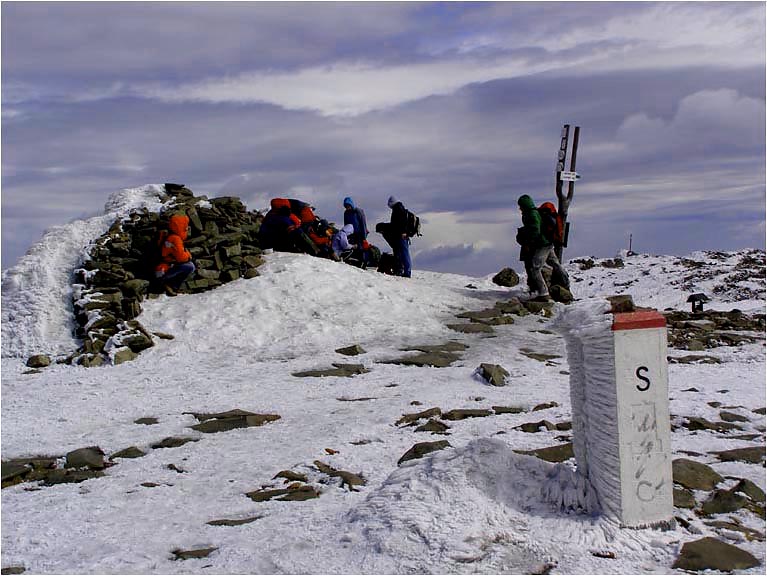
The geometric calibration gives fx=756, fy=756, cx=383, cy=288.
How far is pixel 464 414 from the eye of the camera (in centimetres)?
837

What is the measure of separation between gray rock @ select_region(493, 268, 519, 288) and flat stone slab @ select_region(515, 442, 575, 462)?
41.1ft

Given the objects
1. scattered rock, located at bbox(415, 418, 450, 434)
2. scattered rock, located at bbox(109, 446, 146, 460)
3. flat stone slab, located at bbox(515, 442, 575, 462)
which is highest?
flat stone slab, located at bbox(515, 442, 575, 462)

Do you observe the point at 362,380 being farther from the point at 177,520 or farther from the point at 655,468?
the point at 655,468

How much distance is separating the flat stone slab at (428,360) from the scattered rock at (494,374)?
1164mm

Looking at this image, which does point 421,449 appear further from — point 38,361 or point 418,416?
point 38,361

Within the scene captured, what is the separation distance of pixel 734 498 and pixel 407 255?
1335cm

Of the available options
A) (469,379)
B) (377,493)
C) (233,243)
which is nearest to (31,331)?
(233,243)

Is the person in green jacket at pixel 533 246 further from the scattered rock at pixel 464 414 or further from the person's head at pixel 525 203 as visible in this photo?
the scattered rock at pixel 464 414

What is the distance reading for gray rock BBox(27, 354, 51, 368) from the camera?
1245 cm

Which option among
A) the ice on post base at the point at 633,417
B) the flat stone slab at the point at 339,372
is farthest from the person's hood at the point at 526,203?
the ice on post base at the point at 633,417

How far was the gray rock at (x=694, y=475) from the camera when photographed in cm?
590

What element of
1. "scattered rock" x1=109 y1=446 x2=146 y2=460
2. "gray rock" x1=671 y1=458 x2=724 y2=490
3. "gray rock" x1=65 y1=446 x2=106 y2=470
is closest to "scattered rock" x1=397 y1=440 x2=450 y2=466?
"gray rock" x1=671 y1=458 x2=724 y2=490

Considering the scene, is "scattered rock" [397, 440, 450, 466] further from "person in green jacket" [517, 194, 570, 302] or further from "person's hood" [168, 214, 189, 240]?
Result: "person in green jacket" [517, 194, 570, 302]

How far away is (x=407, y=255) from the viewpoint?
730 inches
